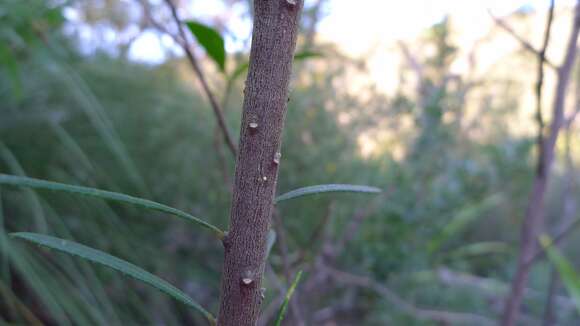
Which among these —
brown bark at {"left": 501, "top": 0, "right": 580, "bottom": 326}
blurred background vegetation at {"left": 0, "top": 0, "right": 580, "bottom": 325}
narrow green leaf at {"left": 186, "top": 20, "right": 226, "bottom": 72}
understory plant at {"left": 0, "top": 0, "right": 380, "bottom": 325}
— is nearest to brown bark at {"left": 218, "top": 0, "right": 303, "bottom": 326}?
understory plant at {"left": 0, "top": 0, "right": 380, "bottom": 325}

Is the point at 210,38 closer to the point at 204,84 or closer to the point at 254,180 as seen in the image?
the point at 204,84

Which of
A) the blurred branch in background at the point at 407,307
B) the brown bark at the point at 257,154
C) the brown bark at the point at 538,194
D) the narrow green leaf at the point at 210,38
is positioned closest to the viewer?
the brown bark at the point at 257,154

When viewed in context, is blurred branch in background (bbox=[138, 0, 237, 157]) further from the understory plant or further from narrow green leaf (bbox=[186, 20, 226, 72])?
the understory plant

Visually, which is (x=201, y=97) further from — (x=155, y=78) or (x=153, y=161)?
(x=153, y=161)

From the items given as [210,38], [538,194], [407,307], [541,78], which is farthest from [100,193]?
[407,307]

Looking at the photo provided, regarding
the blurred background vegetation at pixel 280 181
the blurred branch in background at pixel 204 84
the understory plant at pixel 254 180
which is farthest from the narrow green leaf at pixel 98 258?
the blurred background vegetation at pixel 280 181

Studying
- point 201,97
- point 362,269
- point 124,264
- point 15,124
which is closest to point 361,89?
point 362,269

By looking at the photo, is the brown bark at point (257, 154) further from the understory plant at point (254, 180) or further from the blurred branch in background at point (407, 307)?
the blurred branch in background at point (407, 307)
